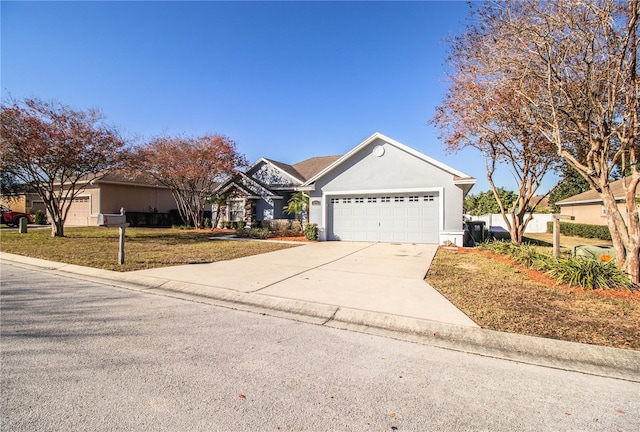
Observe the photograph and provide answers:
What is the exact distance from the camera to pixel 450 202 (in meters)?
14.2

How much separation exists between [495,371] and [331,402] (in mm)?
1851

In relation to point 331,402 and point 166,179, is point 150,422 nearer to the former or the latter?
point 331,402

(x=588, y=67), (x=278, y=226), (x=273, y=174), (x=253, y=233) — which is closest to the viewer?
(x=588, y=67)

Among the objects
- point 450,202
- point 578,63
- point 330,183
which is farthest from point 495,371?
point 330,183

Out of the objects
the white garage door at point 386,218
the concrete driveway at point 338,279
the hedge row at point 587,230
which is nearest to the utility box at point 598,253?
the concrete driveway at point 338,279

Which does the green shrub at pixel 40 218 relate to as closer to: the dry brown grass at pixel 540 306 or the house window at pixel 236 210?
the house window at pixel 236 210

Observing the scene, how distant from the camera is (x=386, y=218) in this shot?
1543cm

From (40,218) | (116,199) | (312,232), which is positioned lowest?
(312,232)

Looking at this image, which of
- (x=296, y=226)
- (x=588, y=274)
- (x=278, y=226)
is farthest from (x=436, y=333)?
(x=278, y=226)

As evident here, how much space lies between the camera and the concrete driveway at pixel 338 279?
527 centimetres

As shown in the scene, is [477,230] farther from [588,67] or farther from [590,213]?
[590,213]

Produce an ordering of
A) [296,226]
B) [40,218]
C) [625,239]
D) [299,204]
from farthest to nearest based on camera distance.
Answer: [40,218], [296,226], [299,204], [625,239]

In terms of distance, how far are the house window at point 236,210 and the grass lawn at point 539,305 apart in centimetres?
1655

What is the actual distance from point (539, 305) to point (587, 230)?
2204cm
